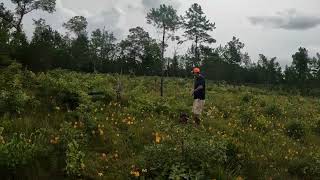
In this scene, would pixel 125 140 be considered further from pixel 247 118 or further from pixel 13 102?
pixel 247 118

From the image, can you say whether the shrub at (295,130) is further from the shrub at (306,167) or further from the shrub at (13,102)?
the shrub at (13,102)

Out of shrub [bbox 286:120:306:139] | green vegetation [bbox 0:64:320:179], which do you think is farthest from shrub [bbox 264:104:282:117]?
shrub [bbox 286:120:306:139]

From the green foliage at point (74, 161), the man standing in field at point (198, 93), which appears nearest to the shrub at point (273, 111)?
the man standing in field at point (198, 93)

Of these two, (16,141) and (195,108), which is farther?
(195,108)

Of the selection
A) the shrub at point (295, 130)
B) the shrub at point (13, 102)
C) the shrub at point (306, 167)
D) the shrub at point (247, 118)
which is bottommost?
the shrub at point (306, 167)

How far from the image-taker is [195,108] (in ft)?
50.0

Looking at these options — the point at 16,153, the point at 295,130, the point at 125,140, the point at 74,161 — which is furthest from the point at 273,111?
the point at 16,153

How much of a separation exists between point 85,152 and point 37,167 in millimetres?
1372

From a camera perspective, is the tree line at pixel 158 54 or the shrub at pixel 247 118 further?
the tree line at pixel 158 54

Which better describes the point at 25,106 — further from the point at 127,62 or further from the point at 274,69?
the point at 274,69

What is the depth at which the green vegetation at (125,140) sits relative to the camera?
29.5 ft

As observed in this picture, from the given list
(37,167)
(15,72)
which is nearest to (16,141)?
(37,167)

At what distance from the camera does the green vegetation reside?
29.5ft

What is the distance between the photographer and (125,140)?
1132 cm
